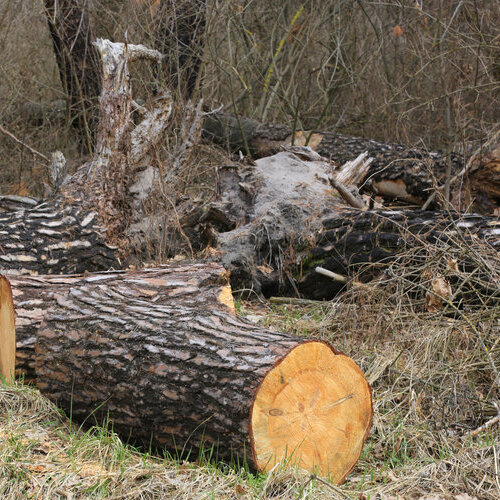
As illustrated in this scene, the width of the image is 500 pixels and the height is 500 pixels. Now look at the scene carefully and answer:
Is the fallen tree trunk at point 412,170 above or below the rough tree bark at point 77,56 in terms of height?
below

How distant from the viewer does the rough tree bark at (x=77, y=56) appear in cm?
852

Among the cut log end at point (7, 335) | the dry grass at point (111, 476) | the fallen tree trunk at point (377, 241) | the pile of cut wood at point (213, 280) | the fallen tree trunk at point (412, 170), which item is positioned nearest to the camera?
the dry grass at point (111, 476)

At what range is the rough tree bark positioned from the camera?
852cm

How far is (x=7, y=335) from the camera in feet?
13.5

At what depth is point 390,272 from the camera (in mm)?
4648

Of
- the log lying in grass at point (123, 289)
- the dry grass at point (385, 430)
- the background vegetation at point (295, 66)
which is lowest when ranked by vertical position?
the dry grass at point (385, 430)

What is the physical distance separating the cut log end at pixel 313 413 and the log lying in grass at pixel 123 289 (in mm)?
1170

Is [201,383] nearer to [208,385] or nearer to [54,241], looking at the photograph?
[208,385]

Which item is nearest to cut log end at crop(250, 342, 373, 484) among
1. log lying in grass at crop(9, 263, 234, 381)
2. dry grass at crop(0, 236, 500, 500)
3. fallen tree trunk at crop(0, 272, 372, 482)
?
fallen tree trunk at crop(0, 272, 372, 482)

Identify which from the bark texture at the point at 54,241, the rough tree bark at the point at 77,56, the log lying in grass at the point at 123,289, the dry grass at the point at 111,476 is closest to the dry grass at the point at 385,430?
the dry grass at the point at 111,476

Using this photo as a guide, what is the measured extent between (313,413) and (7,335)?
6.80 ft

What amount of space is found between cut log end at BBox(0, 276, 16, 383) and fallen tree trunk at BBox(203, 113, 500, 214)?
3.95m

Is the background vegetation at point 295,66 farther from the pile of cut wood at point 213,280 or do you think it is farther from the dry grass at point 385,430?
the dry grass at point 385,430

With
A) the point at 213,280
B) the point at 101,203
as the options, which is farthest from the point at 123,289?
the point at 101,203
